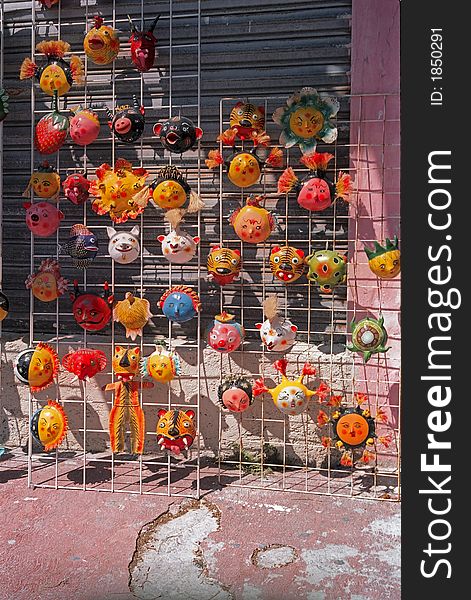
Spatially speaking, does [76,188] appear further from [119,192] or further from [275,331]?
[275,331]

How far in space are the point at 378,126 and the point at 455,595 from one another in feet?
10.2

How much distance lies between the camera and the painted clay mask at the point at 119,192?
4.18 meters

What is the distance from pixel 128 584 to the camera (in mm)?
3225

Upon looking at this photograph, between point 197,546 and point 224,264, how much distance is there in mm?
1603

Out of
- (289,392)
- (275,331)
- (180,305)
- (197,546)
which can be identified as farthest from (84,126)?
(197,546)

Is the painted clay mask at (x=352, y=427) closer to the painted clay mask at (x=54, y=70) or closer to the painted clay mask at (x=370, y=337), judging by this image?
the painted clay mask at (x=370, y=337)

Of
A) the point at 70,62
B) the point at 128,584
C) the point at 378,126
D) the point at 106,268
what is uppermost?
the point at 70,62

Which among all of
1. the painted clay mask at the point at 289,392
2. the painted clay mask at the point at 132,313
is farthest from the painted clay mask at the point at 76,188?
the painted clay mask at the point at 289,392

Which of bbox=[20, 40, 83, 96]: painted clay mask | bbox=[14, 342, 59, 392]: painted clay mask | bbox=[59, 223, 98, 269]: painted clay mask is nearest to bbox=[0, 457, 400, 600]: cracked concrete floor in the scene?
bbox=[14, 342, 59, 392]: painted clay mask

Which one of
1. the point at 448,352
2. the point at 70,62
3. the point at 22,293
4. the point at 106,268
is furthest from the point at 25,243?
the point at 448,352

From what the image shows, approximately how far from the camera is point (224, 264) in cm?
413

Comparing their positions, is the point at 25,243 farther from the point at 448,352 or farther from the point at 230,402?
the point at 448,352

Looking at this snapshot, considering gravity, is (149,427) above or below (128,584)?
above

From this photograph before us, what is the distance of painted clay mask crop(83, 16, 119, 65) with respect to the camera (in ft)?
14.0
